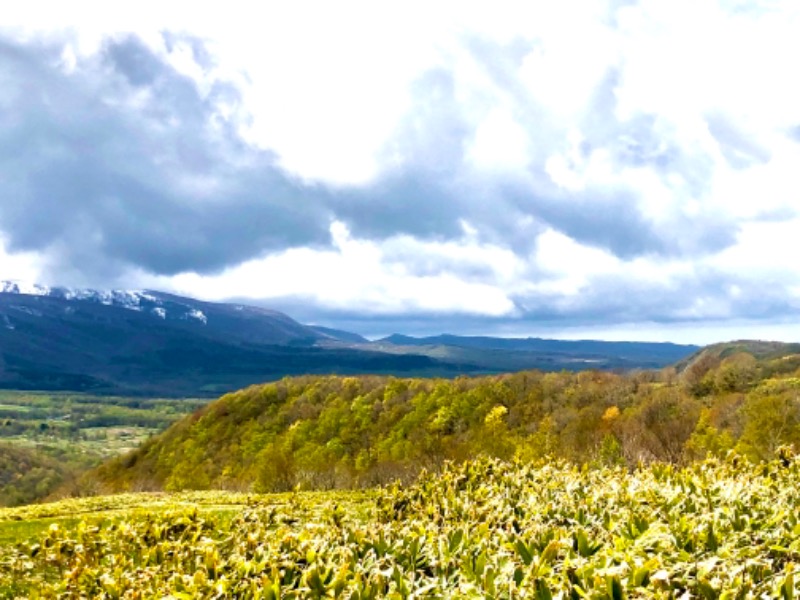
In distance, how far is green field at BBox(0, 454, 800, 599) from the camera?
4.70 metres

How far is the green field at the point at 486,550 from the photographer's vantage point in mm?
4703

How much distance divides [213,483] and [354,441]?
29234 millimetres

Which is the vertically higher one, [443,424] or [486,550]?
[486,550]

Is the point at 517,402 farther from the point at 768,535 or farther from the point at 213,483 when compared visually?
the point at 768,535

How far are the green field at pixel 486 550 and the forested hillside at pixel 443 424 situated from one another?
57332 mm

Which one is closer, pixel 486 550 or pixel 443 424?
pixel 486 550

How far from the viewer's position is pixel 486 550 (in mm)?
5852

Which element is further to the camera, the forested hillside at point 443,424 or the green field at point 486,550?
the forested hillside at point 443,424

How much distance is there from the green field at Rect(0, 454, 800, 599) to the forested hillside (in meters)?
57.3

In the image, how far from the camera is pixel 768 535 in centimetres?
595

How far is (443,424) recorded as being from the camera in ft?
411

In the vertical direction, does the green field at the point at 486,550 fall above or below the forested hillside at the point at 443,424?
above

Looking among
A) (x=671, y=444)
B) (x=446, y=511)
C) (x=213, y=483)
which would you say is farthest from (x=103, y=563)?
(x=213, y=483)

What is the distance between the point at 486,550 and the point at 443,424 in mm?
121786
